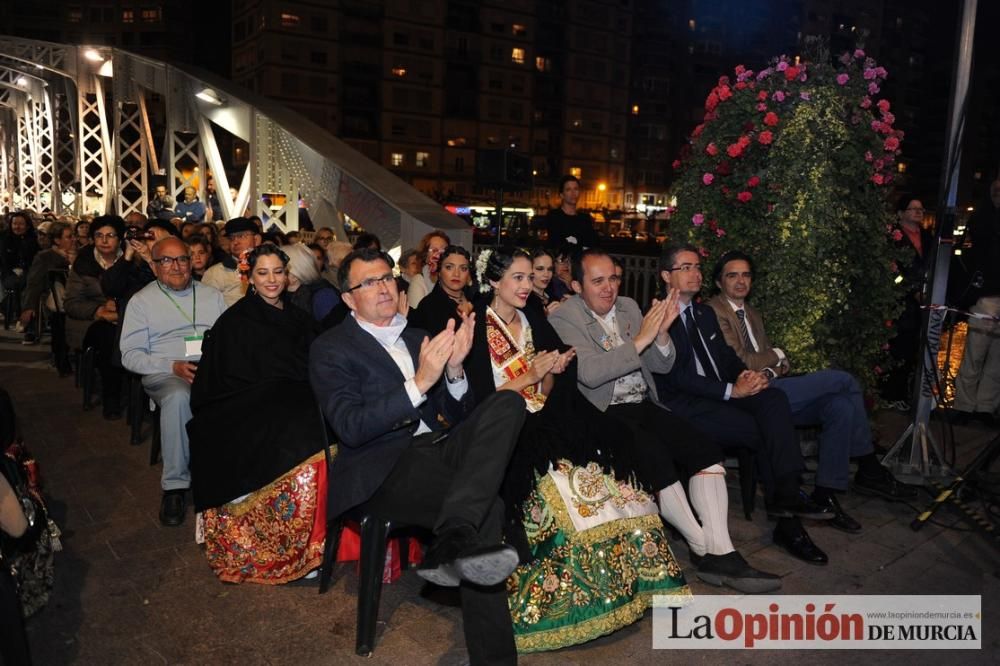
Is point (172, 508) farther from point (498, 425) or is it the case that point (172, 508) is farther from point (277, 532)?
point (498, 425)

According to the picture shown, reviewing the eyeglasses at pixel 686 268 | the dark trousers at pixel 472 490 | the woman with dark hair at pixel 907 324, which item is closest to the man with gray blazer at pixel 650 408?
the eyeglasses at pixel 686 268

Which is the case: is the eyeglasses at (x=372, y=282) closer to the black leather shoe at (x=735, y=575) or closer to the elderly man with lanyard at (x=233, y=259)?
the black leather shoe at (x=735, y=575)

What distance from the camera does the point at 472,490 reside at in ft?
8.94

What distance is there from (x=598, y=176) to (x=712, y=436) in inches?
2360

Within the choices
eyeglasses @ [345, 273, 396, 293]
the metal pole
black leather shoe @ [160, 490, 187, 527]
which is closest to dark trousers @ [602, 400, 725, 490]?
eyeglasses @ [345, 273, 396, 293]

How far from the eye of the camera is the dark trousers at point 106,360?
242 inches

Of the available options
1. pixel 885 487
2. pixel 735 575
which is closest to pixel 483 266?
pixel 735 575

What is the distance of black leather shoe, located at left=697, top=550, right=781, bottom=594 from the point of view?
339 cm

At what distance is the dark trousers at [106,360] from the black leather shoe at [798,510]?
4.97 m

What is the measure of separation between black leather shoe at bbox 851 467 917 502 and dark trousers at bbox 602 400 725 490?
155 centimetres

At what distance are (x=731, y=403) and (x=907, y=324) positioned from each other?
399 cm

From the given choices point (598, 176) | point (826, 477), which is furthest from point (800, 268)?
point (598, 176)

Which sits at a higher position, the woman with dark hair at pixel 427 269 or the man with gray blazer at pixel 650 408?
the woman with dark hair at pixel 427 269

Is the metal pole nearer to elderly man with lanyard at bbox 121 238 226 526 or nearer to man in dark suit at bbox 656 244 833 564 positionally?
man in dark suit at bbox 656 244 833 564
